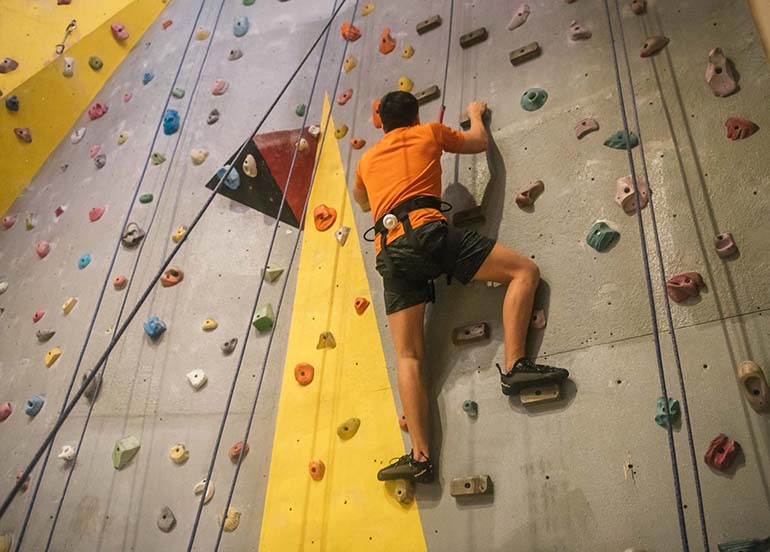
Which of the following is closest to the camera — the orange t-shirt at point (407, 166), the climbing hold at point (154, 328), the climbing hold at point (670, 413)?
the climbing hold at point (670, 413)

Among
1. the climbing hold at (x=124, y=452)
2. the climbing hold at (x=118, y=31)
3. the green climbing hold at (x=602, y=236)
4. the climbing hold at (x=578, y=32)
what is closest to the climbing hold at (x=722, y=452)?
the green climbing hold at (x=602, y=236)

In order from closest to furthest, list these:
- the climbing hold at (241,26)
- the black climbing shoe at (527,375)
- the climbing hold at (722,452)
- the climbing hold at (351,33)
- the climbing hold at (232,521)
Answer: the climbing hold at (722,452) < the black climbing shoe at (527,375) < the climbing hold at (232,521) < the climbing hold at (351,33) < the climbing hold at (241,26)

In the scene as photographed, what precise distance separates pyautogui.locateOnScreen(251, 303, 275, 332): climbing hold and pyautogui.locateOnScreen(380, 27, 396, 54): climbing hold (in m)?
1.18

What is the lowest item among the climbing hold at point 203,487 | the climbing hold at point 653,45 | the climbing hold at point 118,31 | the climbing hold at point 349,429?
the climbing hold at point 203,487

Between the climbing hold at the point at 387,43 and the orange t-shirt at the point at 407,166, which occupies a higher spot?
the climbing hold at the point at 387,43

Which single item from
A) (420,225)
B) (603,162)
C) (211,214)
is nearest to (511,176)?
(603,162)

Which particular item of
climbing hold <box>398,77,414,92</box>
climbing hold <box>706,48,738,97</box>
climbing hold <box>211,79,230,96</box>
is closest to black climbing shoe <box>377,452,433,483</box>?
climbing hold <box>706,48,738,97</box>

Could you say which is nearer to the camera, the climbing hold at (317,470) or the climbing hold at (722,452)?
the climbing hold at (722,452)

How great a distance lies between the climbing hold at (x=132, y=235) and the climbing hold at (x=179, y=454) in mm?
1049

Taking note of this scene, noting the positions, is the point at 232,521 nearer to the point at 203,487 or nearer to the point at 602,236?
the point at 203,487

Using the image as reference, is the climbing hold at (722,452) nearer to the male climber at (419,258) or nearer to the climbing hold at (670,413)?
the climbing hold at (670,413)

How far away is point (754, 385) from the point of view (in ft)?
4.87

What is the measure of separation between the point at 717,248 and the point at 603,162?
1.44 ft

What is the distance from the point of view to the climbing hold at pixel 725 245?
5.41 ft
